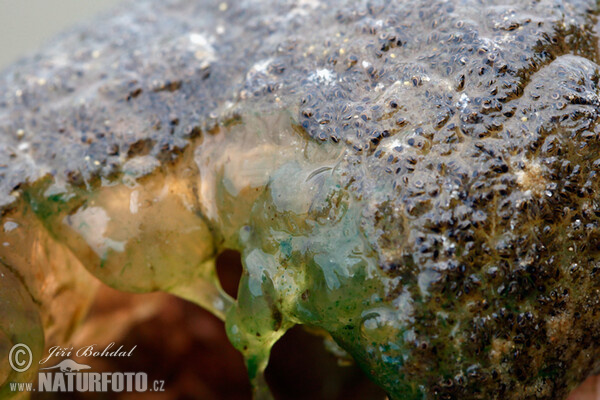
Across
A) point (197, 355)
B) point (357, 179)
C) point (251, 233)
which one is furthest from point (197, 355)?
point (357, 179)

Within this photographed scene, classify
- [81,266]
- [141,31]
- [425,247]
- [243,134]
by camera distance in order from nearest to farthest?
[425,247] → [243,134] → [81,266] → [141,31]

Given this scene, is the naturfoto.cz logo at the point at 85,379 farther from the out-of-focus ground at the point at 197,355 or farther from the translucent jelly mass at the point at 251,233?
the translucent jelly mass at the point at 251,233

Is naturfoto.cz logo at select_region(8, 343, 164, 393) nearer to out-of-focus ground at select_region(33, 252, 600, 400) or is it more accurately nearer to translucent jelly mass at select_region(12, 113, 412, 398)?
out-of-focus ground at select_region(33, 252, 600, 400)

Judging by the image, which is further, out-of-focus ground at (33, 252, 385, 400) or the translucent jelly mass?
out-of-focus ground at (33, 252, 385, 400)

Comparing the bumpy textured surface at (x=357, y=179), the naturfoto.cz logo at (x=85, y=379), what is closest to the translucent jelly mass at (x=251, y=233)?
the bumpy textured surface at (x=357, y=179)

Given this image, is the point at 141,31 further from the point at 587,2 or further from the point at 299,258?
the point at 587,2

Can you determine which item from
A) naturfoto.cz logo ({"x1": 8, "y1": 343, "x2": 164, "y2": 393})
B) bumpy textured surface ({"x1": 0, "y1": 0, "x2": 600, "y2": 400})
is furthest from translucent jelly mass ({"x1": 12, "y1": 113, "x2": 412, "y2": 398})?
naturfoto.cz logo ({"x1": 8, "y1": 343, "x2": 164, "y2": 393})

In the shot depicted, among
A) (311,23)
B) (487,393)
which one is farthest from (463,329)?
(311,23)
